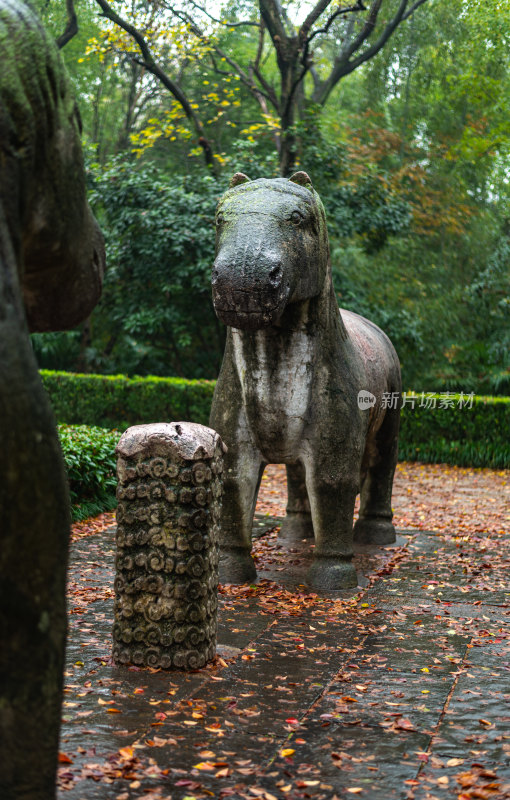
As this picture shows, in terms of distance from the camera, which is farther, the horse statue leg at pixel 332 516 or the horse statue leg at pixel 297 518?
the horse statue leg at pixel 297 518

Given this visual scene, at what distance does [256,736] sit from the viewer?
3.45 metres

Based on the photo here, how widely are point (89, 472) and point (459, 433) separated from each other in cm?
704

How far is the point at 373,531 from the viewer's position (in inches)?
287

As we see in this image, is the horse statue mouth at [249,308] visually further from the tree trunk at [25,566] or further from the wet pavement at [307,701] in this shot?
the tree trunk at [25,566]

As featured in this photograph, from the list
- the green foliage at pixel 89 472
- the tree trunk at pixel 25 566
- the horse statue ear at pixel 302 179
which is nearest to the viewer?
the tree trunk at pixel 25 566

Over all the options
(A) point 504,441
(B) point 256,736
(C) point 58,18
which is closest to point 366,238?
(A) point 504,441

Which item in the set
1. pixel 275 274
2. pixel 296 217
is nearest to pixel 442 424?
pixel 296 217

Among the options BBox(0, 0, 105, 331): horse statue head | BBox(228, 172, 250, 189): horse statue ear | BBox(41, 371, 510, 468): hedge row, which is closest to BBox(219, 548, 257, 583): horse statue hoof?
BBox(228, 172, 250, 189): horse statue ear

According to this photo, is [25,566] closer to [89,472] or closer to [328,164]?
[89,472]

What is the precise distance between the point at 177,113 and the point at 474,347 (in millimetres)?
7442

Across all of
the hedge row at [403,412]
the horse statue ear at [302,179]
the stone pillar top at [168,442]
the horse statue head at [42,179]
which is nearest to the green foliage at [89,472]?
the horse statue ear at [302,179]

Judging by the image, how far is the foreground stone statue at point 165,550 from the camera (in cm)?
410

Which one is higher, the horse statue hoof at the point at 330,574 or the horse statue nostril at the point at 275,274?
the horse statue nostril at the point at 275,274

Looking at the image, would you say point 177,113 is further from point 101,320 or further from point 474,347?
point 474,347
